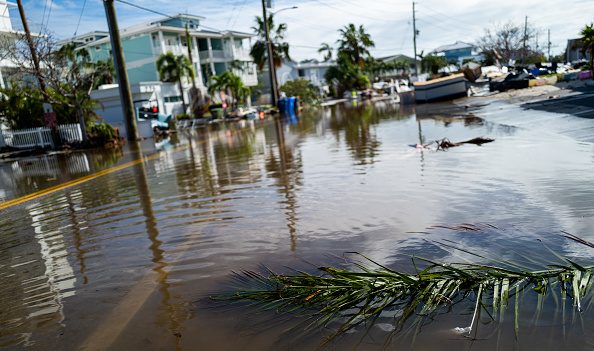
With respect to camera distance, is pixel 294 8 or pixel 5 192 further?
pixel 294 8

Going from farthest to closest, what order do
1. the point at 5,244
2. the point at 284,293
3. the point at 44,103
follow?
the point at 44,103 < the point at 5,244 < the point at 284,293

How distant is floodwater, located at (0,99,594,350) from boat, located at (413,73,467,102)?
70.6 feet

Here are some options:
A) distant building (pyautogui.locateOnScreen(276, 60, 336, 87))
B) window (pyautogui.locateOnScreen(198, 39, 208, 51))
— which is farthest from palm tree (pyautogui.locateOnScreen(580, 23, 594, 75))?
distant building (pyautogui.locateOnScreen(276, 60, 336, 87))

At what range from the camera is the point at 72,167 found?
15.7 m

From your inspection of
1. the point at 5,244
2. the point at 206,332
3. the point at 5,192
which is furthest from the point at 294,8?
the point at 206,332

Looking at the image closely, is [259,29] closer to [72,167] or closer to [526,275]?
[72,167]

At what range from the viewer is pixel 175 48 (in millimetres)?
52062

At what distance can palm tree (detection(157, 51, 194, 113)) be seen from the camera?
45000 mm

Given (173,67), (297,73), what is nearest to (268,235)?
(173,67)

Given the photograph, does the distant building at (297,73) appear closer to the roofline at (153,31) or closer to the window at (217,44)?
the window at (217,44)

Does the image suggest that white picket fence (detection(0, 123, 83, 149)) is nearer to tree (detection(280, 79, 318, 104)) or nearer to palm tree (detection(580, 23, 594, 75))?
palm tree (detection(580, 23, 594, 75))

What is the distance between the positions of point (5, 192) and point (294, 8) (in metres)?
38.9

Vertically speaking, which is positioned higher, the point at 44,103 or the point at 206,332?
the point at 44,103

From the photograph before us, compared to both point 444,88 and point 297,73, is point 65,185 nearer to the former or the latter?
point 444,88
